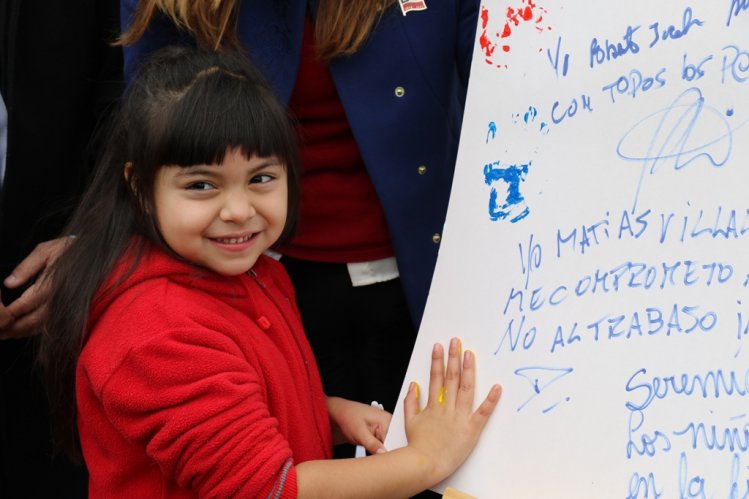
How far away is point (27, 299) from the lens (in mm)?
1679

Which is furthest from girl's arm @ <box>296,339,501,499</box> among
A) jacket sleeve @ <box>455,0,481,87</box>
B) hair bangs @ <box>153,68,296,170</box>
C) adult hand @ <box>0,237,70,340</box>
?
adult hand @ <box>0,237,70,340</box>

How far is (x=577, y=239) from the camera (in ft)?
4.09

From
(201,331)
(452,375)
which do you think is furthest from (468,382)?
(201,331)

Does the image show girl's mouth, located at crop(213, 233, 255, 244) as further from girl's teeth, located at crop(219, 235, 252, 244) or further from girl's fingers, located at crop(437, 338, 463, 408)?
girl's fingers, located at crop(437, 338, 463, 408)

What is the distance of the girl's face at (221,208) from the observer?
1.26 metres

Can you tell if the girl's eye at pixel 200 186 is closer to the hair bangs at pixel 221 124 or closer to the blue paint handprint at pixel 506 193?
the hair bangs at pixel 221 124

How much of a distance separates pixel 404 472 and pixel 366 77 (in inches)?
24.6

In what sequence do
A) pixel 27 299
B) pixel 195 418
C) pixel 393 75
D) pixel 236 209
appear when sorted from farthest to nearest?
pixel 27 299 < pixel 393 75 < pixel 236 209 < pixel 195 418

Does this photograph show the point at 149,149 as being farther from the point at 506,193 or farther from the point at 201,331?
the point at 506,193

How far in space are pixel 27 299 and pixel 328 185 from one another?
23.5 inches

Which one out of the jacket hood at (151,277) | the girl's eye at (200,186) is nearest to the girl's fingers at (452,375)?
the jacket hood at (151,277)

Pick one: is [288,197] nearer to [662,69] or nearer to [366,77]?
[366,77]

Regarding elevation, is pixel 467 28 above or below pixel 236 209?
above

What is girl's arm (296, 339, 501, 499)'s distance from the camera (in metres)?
1.25
